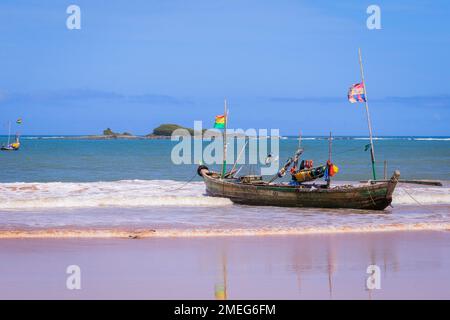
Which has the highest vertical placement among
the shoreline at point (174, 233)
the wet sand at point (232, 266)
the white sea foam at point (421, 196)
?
the white sea foam at point (421, 196)

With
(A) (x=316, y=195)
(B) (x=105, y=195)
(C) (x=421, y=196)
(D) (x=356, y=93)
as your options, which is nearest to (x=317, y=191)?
(A) (x=316, y=195)

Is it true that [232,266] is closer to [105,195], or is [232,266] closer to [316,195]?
[316,195]

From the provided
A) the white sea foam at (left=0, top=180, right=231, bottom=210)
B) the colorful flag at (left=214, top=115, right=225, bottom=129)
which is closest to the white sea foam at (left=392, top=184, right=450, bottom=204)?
the white sea foam at (left=0, top=180, right=231, bottom=210)

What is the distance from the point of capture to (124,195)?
29.8m

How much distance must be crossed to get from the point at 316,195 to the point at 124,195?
8974 millimetres

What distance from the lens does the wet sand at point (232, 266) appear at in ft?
36.4

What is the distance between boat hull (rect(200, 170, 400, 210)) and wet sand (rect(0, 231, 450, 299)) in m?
6.28

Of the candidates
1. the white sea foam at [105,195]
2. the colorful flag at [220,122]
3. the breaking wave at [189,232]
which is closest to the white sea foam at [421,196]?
the white sea foam at [105,195]

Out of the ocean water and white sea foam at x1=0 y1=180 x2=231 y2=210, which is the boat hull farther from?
white sea foam at x1=0 y1=180 x2=231 y2=210

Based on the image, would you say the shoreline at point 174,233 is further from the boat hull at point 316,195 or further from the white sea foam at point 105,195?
the white sea foam at point 105,195

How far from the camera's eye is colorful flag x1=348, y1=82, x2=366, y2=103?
76.9 ft

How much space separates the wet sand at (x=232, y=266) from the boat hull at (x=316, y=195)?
628cm
